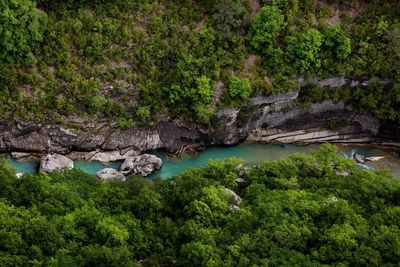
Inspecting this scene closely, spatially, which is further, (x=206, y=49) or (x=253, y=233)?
(x=206, y=49)

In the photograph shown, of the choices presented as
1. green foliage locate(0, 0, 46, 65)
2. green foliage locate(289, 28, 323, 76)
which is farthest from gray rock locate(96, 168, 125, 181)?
green foliage locate(289, 28, 323, 76)

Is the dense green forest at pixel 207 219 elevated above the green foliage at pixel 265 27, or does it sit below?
below

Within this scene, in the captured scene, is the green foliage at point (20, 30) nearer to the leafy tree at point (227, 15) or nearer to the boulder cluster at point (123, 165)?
the boulder cluster at point (123, 165)

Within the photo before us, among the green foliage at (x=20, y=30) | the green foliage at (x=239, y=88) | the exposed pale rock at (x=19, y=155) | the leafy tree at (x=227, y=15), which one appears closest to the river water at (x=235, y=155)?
the exposed pale rock at (x=19, y=155)

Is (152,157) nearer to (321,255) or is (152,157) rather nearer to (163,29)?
(163,29)

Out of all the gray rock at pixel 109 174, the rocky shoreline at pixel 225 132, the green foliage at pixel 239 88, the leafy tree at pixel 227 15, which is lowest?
the gray rock at pixel 109 174

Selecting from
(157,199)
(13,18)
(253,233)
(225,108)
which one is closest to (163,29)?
(225,108)
